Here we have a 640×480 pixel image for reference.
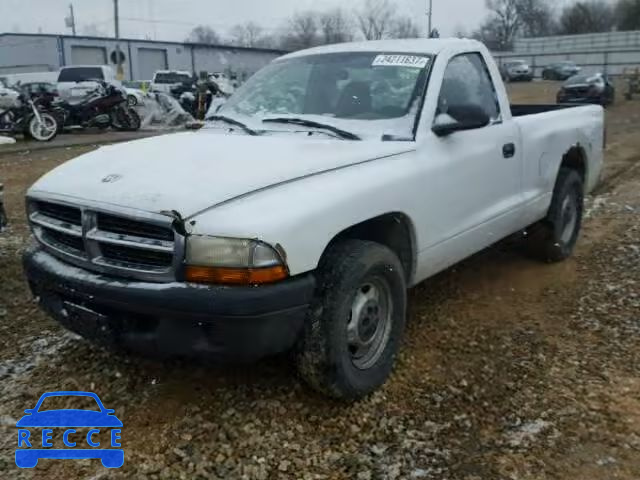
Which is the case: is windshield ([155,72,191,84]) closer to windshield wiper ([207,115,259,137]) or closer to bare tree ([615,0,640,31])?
windshield wiper ([207,115,259,137])

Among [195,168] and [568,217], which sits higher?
[195,168]

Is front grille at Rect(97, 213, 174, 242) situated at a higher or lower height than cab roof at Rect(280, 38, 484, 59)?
lower

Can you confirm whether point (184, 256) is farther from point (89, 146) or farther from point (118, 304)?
point (89, 146)

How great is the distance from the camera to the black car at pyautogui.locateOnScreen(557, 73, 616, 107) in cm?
2517

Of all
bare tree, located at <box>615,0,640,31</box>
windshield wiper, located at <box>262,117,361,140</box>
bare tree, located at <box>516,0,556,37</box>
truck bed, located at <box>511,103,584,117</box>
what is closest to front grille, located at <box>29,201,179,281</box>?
windshield wiper, located at <box>262,117,361,140</box>

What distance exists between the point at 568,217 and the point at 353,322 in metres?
3.27

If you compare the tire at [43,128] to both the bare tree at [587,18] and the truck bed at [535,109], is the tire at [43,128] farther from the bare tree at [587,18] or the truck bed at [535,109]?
the bare tree at [587,18]

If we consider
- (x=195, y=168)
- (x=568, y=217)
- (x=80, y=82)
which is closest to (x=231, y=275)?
(x=195, y=168)

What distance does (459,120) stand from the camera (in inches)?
149

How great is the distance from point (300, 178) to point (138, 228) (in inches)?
29.8

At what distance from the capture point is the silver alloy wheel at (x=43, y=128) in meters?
15.6

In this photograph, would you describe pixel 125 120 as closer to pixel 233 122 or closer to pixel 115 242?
pixel 233 122

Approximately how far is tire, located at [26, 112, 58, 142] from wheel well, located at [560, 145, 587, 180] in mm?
13248

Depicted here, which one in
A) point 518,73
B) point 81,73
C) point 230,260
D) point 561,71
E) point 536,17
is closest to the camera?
point 230,260
